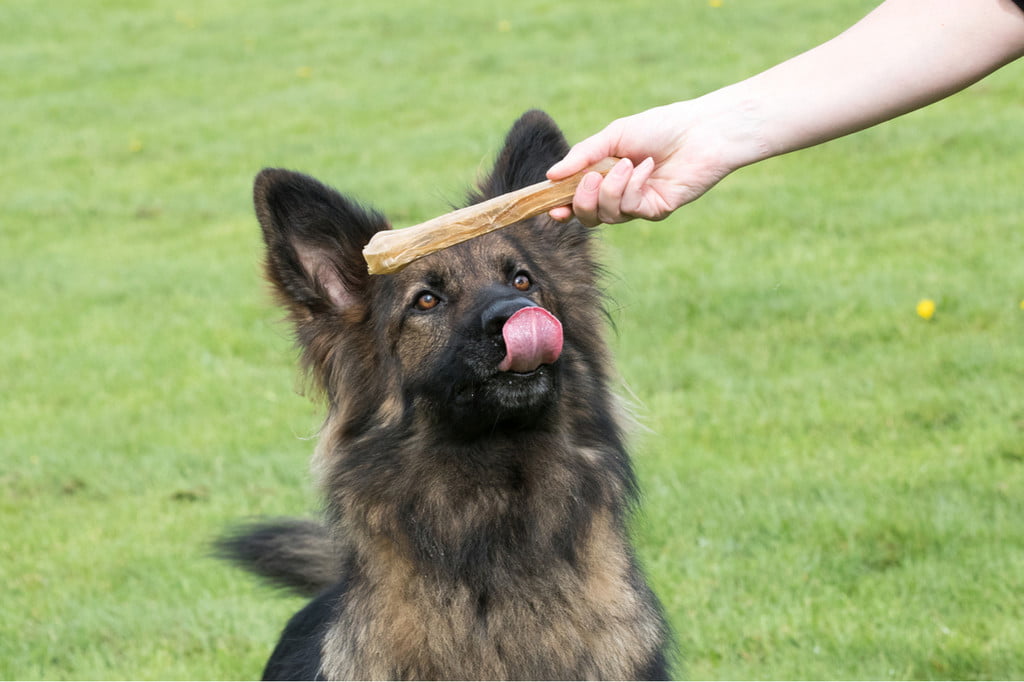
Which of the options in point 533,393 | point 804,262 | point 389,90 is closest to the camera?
point 533,393

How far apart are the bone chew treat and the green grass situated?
0.87 metres

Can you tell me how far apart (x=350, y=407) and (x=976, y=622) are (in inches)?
107

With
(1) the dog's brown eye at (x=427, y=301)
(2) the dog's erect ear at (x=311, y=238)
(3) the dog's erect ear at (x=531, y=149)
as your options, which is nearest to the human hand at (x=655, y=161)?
(1) the dog's brown eye at (x=427, y=301)

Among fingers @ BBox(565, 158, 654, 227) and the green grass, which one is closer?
fingers @ BBox(565, 158, 654, 227)

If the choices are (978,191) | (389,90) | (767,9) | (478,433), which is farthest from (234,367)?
(767,9)

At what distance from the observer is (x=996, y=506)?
575cm

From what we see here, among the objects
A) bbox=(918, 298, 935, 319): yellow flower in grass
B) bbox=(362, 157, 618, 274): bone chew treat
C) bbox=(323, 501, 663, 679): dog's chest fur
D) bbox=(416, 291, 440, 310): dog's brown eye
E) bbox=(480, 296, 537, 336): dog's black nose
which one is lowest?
bbox=(918, 298, 935, 319): yellow flower in grass

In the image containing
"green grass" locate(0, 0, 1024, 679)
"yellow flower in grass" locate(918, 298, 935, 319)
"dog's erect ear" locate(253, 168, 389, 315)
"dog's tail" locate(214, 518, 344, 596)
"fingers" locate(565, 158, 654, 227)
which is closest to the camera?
"fingers" locate(565, 158, 654, 227)

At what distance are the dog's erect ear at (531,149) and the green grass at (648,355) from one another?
0.47 metres

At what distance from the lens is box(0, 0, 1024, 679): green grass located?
205 inches

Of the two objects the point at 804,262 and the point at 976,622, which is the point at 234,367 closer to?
the point at 804,262

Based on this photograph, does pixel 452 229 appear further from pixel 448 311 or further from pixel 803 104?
pixel 803 104

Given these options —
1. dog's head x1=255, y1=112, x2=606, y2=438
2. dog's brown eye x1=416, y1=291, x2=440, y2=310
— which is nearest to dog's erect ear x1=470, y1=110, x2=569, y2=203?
dog's head x1=255, y1=112, x2=606, y2=438

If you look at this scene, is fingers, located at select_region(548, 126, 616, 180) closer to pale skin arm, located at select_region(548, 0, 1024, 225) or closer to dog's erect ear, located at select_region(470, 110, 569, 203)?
pale skin arm, located at select_region(548, 0, 1024, 225)
